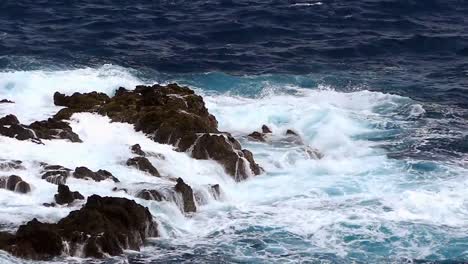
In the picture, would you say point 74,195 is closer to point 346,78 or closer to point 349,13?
point 346,78

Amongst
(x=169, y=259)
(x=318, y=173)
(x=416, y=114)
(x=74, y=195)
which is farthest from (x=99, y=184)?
(x=416, y=114)

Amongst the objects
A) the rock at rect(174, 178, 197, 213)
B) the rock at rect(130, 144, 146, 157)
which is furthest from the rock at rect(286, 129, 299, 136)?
the rock at rect(174, 178, 197, 213)

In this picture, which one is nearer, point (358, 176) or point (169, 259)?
point (169, 259)

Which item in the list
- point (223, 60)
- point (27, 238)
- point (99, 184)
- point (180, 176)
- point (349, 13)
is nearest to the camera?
point (27, 238)

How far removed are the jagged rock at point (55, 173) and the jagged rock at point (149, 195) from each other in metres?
2.44

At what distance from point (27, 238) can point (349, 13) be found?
37.2 meters

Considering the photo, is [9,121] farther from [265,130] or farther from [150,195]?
[265,130]

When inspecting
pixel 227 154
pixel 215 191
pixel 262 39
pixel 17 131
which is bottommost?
pixel 215 191

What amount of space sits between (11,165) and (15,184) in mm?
1436

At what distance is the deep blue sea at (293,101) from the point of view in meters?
26.3

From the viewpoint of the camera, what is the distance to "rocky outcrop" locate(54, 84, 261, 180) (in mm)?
31953

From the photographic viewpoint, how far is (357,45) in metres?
50.3

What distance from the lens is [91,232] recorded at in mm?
23969

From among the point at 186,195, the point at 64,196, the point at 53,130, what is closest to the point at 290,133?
the point at 186,195
